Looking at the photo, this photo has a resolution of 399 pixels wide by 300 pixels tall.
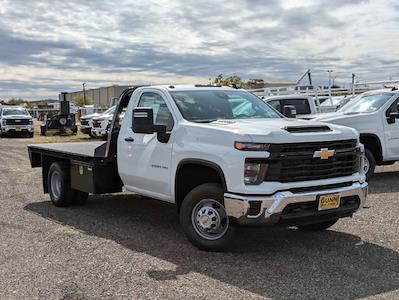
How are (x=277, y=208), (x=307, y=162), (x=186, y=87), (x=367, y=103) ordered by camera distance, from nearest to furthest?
(x=277, y=208), (x=307, y=162), (x=186, y=87), (x=367, y=103)

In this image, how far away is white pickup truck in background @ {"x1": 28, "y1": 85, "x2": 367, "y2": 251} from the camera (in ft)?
18.6

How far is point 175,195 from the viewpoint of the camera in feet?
22.0

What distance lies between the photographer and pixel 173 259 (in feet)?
19.8

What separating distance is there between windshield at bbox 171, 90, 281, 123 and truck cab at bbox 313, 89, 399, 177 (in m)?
3.81

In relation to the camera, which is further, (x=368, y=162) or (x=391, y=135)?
(x=391, y=135)

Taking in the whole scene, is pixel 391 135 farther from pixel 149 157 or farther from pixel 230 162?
pixel 230 162

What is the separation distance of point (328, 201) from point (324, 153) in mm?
536

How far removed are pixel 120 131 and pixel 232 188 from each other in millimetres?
2612

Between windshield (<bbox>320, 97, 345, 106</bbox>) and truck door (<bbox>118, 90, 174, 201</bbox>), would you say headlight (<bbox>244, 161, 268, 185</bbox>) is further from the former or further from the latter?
windshield (<bbox>320, 97, 345, 106</bbox>)

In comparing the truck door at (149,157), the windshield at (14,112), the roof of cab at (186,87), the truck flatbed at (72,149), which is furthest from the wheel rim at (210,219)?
the windshield at (14,112)

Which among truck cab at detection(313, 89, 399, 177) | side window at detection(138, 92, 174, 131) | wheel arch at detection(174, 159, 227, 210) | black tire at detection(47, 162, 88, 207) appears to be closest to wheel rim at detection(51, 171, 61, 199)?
black tire at detection(47, 162, 88, 207)

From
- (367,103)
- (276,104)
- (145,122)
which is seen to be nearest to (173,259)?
(145,122)

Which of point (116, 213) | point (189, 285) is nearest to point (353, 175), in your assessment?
point (189, 285)

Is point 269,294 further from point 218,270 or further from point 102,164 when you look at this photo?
point 102,164
